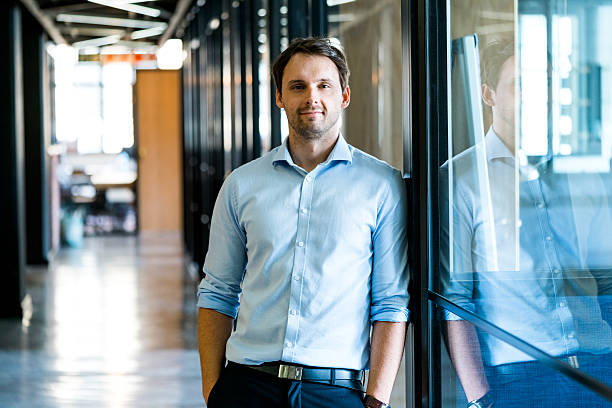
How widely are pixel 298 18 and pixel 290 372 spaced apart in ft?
10.4

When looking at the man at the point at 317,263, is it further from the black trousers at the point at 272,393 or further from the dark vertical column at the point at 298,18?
the dark vertical column at the point at 298,18

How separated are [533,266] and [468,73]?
0.61m

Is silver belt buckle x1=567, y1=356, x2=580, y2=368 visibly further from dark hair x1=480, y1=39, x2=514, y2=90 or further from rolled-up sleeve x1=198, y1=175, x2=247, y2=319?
rolled-up sleeve x1=198, y1=175, x2=247, y2=319

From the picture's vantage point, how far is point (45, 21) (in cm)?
1192

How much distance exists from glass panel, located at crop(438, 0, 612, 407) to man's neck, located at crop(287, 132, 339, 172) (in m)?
0.31

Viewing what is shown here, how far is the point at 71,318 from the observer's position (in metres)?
8.24

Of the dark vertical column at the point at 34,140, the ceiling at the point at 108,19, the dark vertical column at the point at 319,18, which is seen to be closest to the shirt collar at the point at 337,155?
the dark vertical column at the point at 319,18

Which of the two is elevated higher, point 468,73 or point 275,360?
point 468,73

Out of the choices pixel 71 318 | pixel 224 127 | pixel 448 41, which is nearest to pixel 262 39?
pixel 224 127

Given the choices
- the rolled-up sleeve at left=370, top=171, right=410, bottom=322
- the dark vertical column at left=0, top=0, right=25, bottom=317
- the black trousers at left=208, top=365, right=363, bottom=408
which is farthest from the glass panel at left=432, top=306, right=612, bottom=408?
the dark vertical column at left=0, top=0, right=25, bottom=317

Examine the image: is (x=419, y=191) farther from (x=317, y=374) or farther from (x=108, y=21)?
(x=108, y=21)

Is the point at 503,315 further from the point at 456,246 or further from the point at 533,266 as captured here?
the point at 456,246

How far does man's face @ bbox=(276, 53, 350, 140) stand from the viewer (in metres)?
2.18

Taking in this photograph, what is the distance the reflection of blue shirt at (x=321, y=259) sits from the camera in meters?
2.15
